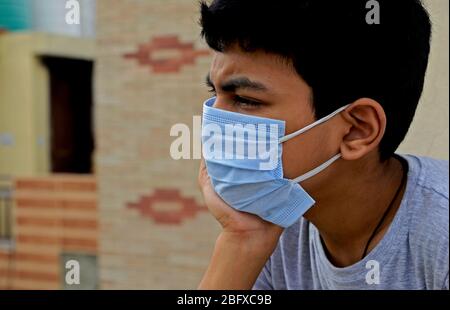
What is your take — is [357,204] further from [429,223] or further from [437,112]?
[437,112]

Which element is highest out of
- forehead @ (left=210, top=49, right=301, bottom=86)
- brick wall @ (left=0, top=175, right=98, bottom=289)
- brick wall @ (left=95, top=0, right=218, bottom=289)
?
forehead @ (left=210, top=49, right=301, bottom=86)

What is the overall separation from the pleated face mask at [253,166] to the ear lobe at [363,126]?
0.03 m

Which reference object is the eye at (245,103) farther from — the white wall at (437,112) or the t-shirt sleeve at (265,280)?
the white wall at (437,112)

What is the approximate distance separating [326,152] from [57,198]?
4702 millimetres

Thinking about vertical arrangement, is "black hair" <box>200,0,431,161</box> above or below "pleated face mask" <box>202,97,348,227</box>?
above

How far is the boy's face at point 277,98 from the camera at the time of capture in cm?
156

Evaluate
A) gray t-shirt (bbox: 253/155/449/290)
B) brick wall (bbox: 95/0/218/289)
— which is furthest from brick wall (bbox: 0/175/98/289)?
gray t-shirt (bbox: 253/155/449/290)

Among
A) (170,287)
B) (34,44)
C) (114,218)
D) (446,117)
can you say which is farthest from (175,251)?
(34,44)

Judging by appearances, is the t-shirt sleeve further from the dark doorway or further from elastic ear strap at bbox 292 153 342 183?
the dark doorway

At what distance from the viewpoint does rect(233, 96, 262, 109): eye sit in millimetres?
1582

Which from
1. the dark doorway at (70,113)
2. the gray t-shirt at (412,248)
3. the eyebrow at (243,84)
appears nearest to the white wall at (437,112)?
the gray t-shirt at (412,248)

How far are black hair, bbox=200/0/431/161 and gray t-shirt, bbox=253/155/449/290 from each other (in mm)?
213

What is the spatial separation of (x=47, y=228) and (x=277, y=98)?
4.86 meters

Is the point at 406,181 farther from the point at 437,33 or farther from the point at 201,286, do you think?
the point at 437,33
